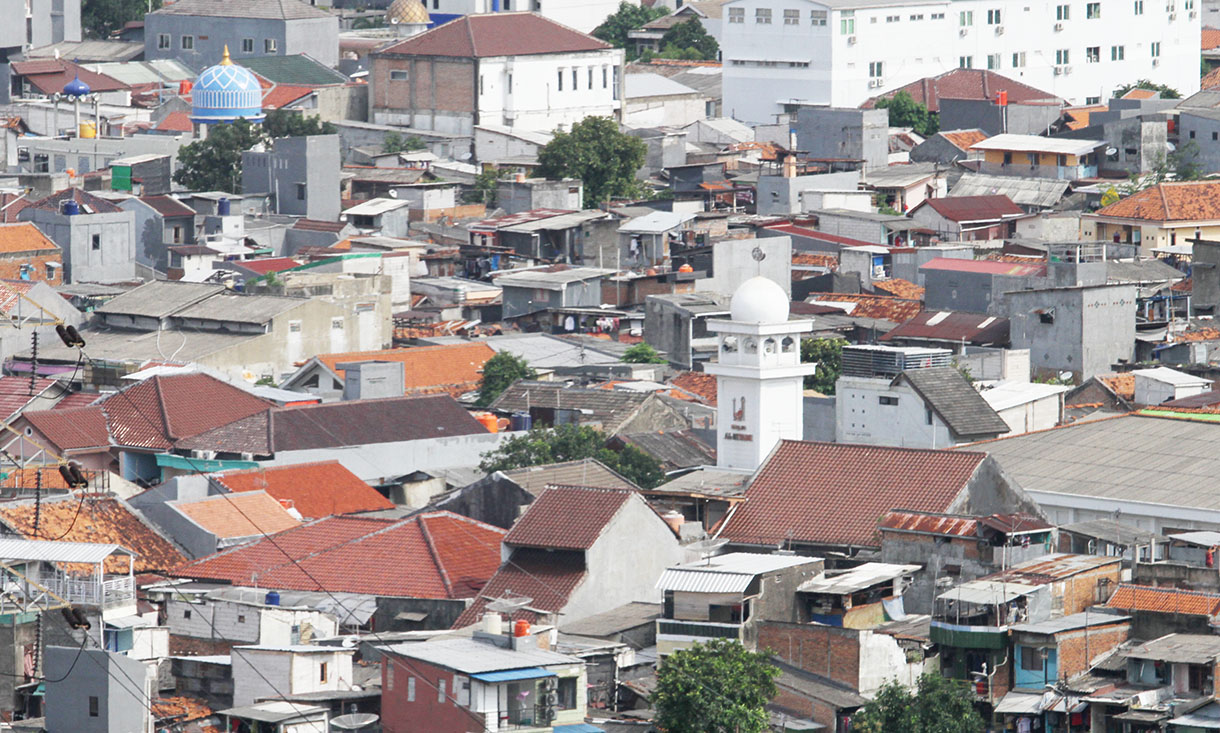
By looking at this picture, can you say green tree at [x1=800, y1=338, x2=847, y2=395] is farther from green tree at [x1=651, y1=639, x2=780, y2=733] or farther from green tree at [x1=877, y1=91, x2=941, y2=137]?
green tree at [x1=877, y1=91, x2=941, y2=137]

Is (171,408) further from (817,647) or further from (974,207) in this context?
(974,207)

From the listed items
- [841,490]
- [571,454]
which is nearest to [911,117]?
[571,454]

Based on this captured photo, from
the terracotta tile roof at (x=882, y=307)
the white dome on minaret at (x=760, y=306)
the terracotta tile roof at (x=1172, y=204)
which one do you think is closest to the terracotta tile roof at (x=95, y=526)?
the white dome on minaret at (x=760, y=306)

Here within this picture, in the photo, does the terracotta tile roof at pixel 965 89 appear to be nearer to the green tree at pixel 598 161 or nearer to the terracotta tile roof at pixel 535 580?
the green tree at pixel 598 161

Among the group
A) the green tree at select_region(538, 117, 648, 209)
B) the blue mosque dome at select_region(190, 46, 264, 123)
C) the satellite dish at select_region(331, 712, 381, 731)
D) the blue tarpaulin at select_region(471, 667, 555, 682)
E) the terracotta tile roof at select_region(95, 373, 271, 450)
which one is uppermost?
the blue mosque dome at select_region(190, 46, 264, 123)

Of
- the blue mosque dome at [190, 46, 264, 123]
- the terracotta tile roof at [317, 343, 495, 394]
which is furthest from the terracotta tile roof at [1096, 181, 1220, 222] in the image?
the blue mosque dome at [190, 46, 264, 123]

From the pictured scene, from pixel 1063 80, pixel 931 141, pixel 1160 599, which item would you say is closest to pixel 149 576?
pixel 1160 599

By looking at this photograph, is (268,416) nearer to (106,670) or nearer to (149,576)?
(149,576)
